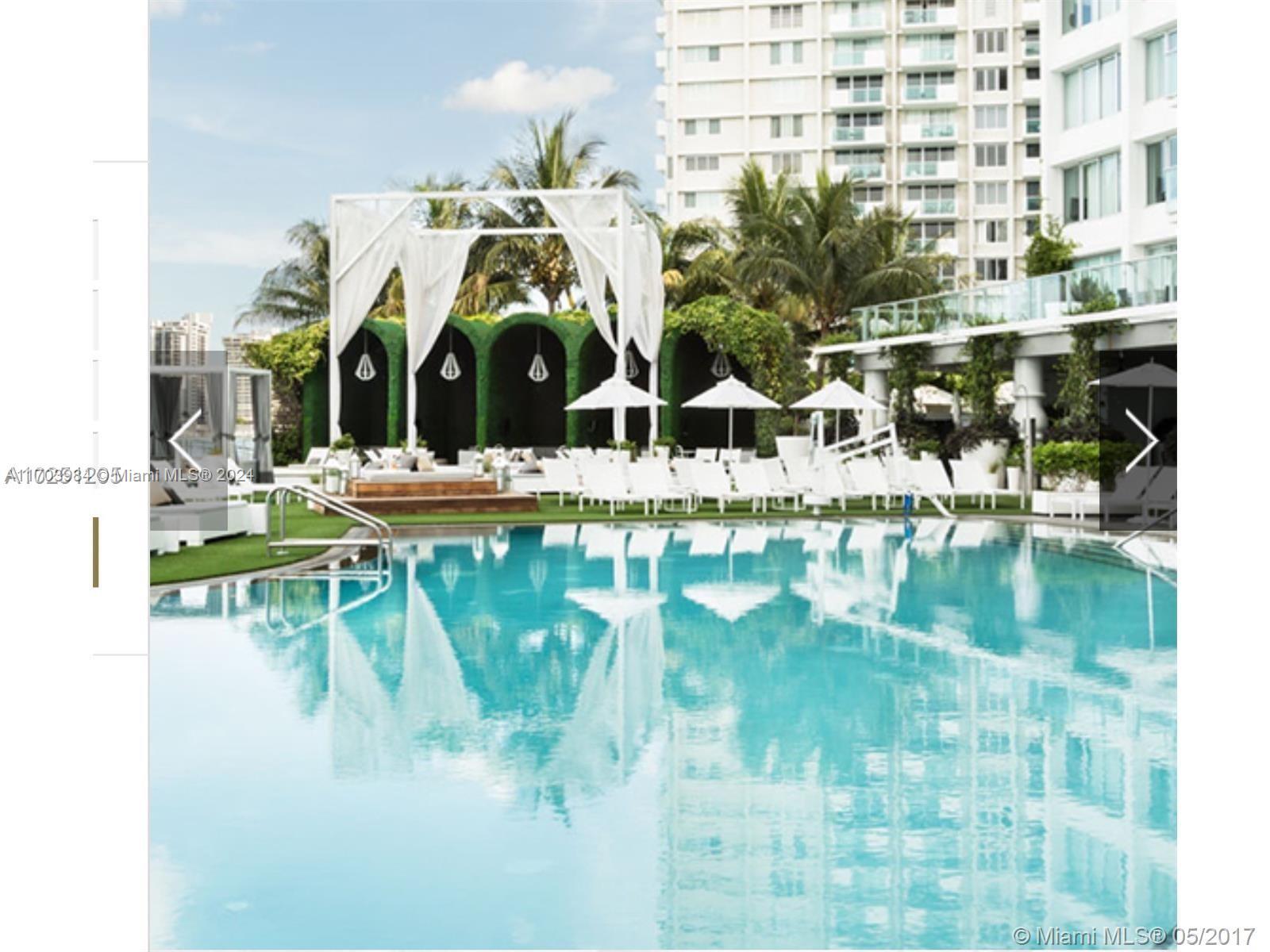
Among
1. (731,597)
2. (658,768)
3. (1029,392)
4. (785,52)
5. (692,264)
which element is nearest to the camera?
(658,768)

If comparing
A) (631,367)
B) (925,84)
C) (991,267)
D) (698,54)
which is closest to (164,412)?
(631,367)

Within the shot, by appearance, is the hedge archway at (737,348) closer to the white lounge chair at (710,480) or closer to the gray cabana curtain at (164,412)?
the white lounge chair at (710,480)

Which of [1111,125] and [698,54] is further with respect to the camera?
[698,54]

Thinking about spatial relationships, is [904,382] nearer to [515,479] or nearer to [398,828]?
[515,479]

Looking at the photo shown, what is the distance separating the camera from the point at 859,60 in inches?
2133

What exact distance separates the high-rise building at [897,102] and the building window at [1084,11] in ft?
75.2

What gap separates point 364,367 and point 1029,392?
38.6ft

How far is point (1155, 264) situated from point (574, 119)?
17918 mm

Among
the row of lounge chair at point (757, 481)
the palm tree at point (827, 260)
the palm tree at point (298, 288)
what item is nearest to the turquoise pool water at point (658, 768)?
the row of lounge chair at point (757, 481)

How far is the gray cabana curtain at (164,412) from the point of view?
21.8m

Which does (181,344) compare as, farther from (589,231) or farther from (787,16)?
(787,16)

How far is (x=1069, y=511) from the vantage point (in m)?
18.7

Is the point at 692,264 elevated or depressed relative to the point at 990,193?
depressed

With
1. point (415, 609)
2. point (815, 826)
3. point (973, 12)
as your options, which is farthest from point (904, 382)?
point (973, 12)
